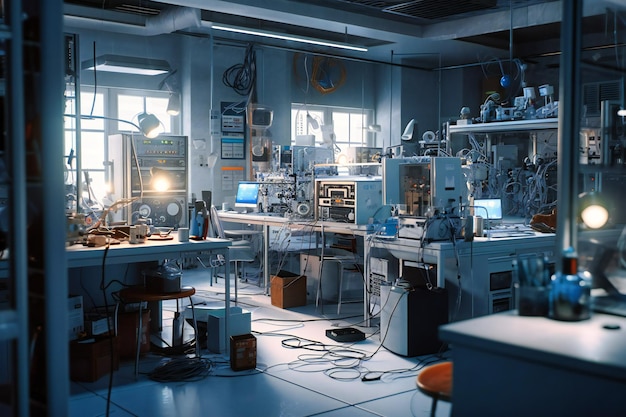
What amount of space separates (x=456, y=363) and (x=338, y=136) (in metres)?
10.1

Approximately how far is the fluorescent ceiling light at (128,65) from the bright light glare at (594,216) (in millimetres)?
6901

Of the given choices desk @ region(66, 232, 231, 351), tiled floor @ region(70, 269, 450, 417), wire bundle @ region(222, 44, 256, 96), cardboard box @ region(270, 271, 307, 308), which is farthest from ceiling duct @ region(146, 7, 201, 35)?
tiled floor @ region(70, 269, 450, 417)

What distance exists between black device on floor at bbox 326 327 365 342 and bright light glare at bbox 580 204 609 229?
9.45 ft

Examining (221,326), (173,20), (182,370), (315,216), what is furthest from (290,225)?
(173,20)

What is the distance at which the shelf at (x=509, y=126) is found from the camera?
5.84 metres

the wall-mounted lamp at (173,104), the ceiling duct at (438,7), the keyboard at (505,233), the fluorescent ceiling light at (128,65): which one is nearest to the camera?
the keyboard at (505,233)

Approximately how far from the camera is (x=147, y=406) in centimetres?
372

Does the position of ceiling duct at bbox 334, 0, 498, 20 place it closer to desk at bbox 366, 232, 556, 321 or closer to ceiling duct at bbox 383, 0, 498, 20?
ceiling duct at bbox 383, 0, 498, 20

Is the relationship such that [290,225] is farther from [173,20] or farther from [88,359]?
[173,20]

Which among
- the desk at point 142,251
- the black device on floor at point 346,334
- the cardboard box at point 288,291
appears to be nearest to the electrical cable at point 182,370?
the desk at point 142,251

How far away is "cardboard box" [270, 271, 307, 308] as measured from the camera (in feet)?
21.0

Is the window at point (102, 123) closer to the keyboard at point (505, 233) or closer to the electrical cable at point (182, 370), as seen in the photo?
the electrical cable at point (182, 370)

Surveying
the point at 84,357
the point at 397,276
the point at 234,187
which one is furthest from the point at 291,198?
the point at 84,357

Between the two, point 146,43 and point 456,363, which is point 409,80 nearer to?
point 146,43
